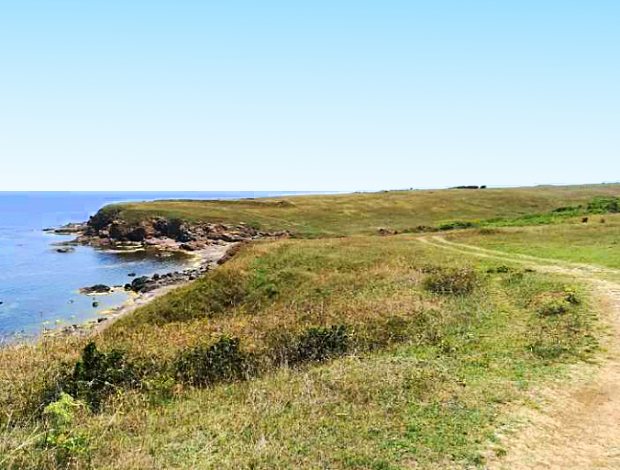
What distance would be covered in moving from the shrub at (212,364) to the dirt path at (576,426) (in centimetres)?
900

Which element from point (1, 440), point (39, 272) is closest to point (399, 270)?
point (1, 440)

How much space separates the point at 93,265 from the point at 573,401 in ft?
255

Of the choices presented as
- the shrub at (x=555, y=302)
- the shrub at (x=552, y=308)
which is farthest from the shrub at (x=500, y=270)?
the shrub at (x=552, y=308)

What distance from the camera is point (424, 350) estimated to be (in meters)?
19.0

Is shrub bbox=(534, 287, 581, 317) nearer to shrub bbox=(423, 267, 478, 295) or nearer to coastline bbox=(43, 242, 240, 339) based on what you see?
shrub bbox=(423, 267, 478, 295)

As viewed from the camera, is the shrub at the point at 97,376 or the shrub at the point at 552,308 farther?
the shrub at the point at 552,308

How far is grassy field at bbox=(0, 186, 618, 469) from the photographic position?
422 inches

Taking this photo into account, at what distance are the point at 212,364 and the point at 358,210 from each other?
320 feet

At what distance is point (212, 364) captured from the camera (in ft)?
57.1

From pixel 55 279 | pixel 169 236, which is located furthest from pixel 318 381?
pixel 169 236

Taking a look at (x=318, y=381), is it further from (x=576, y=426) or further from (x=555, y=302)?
(x=555, y=302)

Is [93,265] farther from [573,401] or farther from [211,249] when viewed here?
[573,401]

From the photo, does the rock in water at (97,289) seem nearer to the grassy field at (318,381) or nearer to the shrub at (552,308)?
the grassy field at (318,381)

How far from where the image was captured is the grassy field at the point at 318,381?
1072 cm
